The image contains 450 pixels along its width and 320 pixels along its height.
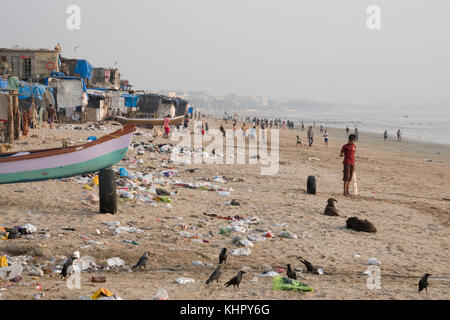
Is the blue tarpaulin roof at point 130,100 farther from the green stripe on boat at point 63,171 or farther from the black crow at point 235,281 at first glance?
the black crow at point 235,281

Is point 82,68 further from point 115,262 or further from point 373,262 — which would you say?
point 373,262

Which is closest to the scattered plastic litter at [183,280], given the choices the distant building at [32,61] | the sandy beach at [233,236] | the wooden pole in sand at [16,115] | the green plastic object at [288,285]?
the sandy beach at [233,236]

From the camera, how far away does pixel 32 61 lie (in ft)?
101

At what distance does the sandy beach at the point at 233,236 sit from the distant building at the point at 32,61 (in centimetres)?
2253

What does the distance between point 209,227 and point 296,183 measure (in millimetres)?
6228

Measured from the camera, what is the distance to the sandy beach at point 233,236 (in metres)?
5.08

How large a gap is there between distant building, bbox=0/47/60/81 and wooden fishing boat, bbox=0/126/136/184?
A: 79.5ft

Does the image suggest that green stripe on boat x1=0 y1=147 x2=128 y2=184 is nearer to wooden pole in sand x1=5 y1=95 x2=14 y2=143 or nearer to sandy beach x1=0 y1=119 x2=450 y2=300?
sandy beach x1=0 y1=119 x2=450 y2=300

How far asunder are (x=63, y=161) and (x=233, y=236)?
3.56 metres

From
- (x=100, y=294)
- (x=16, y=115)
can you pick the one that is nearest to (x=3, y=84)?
(x=16, y=115)

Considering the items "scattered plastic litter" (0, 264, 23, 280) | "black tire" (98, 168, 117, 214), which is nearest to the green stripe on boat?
"black tire" (98, 168, 117, 214)
